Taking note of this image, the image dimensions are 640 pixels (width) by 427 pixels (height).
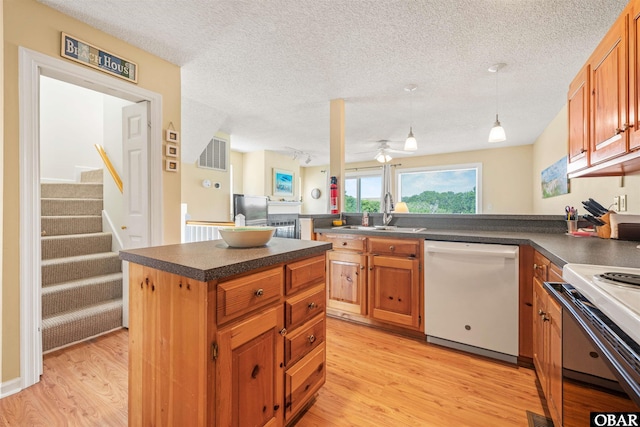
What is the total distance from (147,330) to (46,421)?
970mm

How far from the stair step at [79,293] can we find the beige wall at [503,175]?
22.0 feet

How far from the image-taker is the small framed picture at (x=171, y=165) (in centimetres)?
260

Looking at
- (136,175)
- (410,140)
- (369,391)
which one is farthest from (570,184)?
(136,175)

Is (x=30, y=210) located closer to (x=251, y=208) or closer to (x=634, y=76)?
(x=634, y=76)

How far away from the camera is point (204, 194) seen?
4.88 metres

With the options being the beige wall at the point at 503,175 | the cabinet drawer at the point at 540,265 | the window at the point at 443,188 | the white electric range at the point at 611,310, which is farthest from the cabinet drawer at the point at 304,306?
the beige wall at the point at 503,175

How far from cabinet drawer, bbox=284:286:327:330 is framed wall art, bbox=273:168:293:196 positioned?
516cm

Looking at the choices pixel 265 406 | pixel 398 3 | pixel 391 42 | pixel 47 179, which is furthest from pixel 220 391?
pixel 47 179

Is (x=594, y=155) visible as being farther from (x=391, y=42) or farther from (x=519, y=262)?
(x=391, y=42)

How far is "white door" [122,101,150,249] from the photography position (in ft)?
8.29

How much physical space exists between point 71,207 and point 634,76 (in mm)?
4774

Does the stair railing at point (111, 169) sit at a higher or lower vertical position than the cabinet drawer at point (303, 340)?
higher

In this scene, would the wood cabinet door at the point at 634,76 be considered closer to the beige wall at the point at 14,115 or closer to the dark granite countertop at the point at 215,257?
the dark granite countertop at the point at 215,257

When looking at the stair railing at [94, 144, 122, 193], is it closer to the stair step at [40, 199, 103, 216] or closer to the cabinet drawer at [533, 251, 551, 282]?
the stair step at [40, 199, 103, 216]
